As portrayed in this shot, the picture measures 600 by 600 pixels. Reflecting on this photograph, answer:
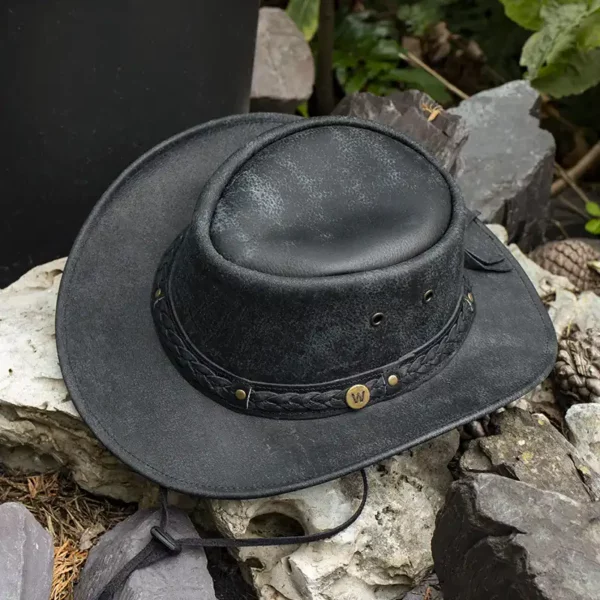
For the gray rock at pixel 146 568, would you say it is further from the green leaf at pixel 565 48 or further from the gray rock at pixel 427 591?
the green leaf at pixel 565 48

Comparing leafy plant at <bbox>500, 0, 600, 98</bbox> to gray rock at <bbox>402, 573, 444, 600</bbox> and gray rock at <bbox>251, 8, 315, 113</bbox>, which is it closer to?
gray rock at <bbox>251, 8, 315, 113</bbox>

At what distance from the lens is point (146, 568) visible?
5.01 feet

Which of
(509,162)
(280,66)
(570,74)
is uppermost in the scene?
(570,74)

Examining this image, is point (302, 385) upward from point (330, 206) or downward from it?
downward

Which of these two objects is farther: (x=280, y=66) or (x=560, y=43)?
(x=280, y=66)

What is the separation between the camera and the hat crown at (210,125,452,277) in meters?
1.46

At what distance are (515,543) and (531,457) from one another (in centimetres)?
38

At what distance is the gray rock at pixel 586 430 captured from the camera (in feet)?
5.93

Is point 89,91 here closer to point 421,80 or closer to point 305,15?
point 305,15

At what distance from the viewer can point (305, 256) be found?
1.45m

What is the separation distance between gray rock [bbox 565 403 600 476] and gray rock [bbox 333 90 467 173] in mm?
776

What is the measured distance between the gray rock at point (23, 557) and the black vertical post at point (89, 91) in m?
0.90

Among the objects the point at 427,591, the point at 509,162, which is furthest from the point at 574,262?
the point at 427,591

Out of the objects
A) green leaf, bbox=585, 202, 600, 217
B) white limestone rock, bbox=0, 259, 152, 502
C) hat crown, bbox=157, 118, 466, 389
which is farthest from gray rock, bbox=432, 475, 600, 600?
green leaf, bbox=585, 202, 600, 217
